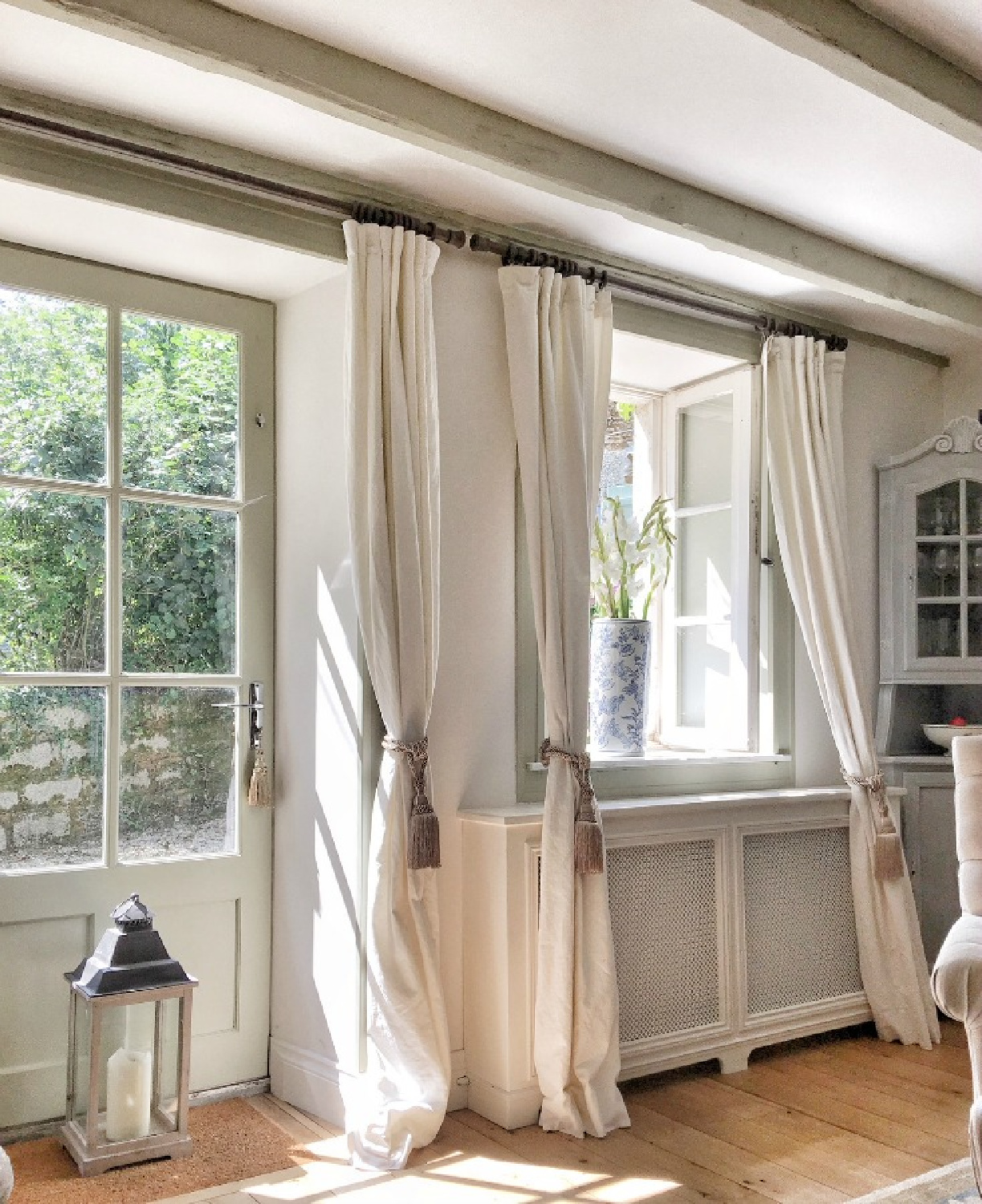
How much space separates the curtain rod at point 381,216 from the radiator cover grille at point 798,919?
1.73 m

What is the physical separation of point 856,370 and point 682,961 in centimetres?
227

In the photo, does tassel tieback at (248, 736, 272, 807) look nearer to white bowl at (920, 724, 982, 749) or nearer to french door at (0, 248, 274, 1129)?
french door at (0, 248, 274, 1129)

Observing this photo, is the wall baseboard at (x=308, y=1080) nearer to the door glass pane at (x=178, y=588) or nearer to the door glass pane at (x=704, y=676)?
the door glass pane at (x=178, y=588)

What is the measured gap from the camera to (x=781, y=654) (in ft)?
14.3

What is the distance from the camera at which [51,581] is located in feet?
10.6

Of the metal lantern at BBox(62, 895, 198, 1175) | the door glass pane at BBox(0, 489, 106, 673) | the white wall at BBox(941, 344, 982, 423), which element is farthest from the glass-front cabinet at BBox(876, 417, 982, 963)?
the door glass pane at BBox(0, 489, 106, 673)

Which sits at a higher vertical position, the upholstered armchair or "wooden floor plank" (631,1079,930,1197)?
the upholstered armchair

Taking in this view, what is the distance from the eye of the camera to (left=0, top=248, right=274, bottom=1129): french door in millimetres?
3174

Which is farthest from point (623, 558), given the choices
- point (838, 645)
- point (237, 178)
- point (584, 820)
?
point (237, 178)

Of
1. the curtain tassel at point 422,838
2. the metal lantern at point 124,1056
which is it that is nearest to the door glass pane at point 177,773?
the metal lantern at point 124,1056

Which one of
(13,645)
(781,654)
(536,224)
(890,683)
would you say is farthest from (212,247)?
(890,683)

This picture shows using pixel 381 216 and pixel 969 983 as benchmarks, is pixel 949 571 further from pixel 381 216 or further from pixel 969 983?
pixel 381 216

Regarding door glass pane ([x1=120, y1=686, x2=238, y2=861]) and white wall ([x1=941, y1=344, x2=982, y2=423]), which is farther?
white wall ([x1=941, y1=344, x2=982, y2=423])

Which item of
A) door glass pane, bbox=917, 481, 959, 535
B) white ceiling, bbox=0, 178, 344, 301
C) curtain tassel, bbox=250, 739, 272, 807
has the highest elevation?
white ceiling, bbox=0, 178, 344, 301
